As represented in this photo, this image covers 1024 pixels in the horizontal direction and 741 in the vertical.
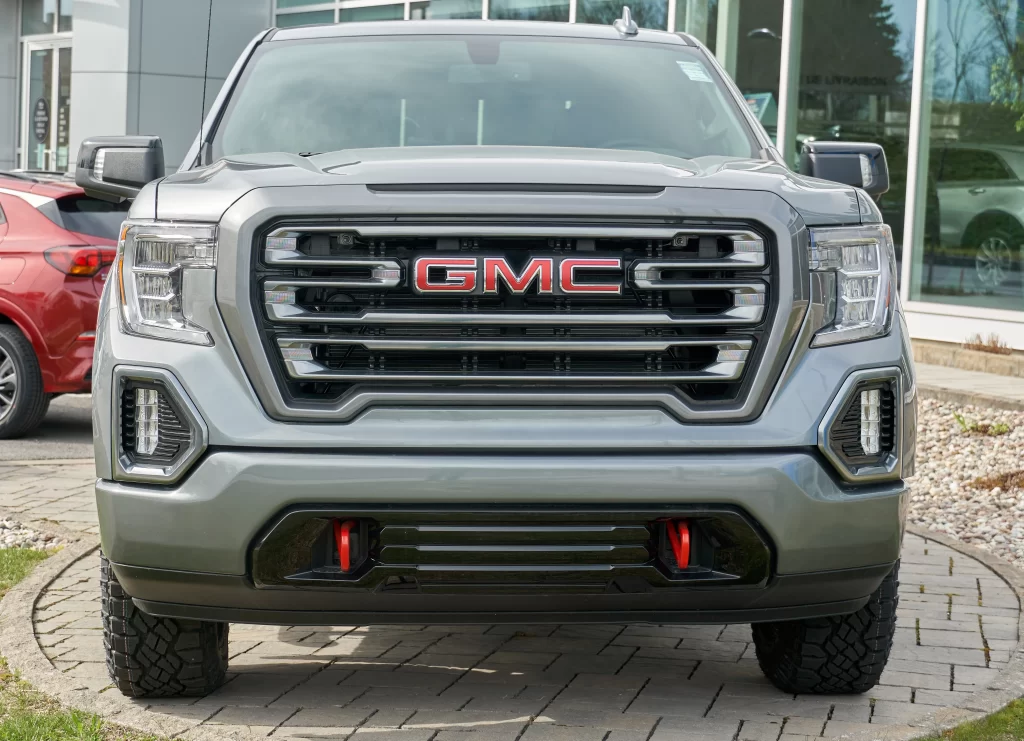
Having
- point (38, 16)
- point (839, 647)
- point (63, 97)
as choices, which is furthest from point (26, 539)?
point (38, 16)

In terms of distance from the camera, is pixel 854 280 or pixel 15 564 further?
pixel 15 564

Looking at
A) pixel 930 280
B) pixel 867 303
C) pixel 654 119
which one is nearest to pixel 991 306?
pixel 930 280

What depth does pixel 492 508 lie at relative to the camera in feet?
10.4

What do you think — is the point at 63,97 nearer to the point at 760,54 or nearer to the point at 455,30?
the point at 760,54

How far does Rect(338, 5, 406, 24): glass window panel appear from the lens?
19.6 meters

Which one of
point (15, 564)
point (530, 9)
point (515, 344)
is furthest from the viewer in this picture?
point (530, 9)

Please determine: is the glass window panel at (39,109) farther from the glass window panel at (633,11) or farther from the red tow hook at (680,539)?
the red tow hook at (680,539)

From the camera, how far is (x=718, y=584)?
3.30m

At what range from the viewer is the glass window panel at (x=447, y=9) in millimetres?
18188

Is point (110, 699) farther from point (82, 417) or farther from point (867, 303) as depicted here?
point (82, 417)

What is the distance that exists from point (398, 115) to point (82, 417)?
6211mm

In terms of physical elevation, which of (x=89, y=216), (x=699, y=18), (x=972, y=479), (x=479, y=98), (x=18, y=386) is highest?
(x=699, y=18)

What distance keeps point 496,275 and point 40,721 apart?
5.55 feet

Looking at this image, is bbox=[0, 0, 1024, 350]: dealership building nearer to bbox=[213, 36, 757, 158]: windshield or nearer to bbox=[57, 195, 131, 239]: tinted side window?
bbox=[57, 195, 131, 239]: tinted side window
